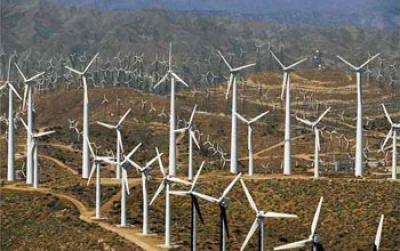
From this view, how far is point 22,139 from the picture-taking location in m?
193

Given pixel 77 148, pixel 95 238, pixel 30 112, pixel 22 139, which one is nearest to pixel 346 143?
pixel 77 148

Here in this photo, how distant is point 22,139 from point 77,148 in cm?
1498

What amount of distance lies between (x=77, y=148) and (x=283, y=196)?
92467mm

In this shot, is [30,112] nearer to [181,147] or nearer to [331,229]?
[331,229]

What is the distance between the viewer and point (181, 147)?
182125mm

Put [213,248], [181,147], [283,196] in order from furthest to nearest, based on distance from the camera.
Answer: [181,147], [283,196], [213,248]

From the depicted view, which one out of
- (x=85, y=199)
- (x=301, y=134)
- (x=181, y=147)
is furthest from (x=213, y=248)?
(x=301, y=134)

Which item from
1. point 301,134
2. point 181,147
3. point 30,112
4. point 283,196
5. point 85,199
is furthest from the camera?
point 301,134

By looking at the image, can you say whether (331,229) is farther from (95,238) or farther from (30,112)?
(30,112)

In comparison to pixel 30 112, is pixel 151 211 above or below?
below

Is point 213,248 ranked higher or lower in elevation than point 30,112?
lower

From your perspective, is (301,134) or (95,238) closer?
(95,238)

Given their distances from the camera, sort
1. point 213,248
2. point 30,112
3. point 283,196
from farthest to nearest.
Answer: point 30,112, point 283,196, point 213,248

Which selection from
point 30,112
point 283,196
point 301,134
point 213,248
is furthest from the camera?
point 301,134
